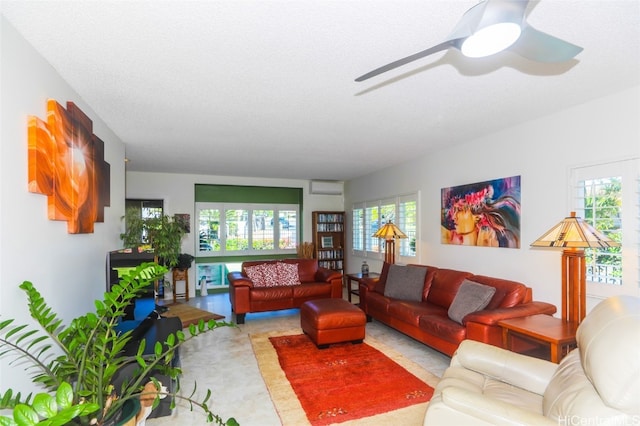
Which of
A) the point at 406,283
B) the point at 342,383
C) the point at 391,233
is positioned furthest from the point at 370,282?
the point at 342,383

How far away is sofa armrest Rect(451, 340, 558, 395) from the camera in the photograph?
183cm

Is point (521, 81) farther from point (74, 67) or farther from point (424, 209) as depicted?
point (74, 67)

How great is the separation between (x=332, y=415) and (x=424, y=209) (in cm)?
326

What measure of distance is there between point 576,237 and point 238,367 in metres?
3.12

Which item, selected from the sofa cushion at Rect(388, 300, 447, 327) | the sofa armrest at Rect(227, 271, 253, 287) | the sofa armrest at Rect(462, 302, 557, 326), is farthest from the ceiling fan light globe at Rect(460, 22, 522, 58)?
the sofa armrest at Rect(227, 271, 253, 287)

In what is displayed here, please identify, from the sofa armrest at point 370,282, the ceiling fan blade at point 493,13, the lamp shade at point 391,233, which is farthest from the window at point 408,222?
the ceiling fan blade at point 493,13

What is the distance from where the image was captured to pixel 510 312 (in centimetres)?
279

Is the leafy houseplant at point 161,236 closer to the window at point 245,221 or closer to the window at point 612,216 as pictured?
the window at point 245,221

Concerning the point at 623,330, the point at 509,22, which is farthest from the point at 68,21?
the point at 623,330

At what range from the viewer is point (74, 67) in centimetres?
207

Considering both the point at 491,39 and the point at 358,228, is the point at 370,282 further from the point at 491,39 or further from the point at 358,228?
the point at 491,39

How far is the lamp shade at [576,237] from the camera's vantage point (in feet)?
7.69

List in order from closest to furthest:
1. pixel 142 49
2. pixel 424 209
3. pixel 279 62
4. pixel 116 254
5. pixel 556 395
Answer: pixel 556 395
pixel 142 49
pixel 279 62
pixel 116 254
pixel 424 209

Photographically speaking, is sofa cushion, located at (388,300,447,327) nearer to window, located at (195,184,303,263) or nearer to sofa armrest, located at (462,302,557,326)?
sofa armrest, located at (462,302,557,326)
